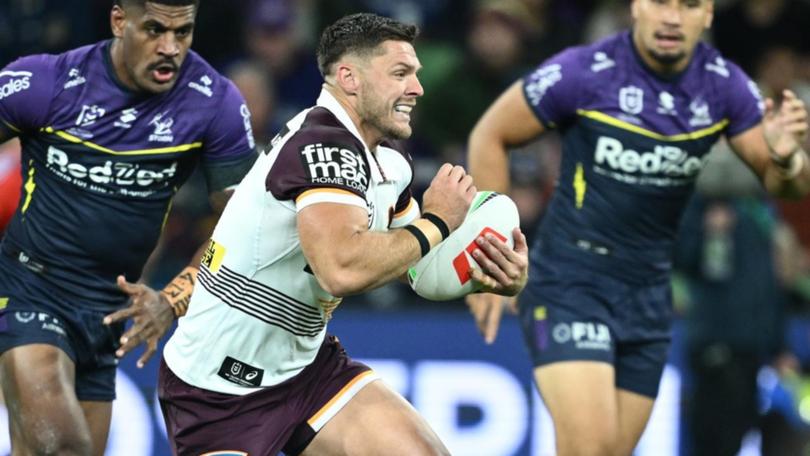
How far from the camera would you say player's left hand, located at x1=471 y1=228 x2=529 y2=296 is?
6043 millimetres

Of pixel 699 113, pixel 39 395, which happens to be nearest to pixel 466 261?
pixel 39 395

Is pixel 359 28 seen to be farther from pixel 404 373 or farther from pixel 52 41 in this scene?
pixel 52 41

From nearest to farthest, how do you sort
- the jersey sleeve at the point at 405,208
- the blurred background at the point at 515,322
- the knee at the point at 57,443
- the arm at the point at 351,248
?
the arm at the point at 351,248 → the jersey sleeve at the point at 405,208 → the knee at the point at 57,443 → the blurred background at the point at 515,322

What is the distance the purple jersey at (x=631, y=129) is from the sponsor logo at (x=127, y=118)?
2.01 m

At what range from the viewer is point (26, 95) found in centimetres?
688

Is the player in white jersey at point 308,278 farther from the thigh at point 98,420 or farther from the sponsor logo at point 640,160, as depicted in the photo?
the sponsor logo at point 640,160

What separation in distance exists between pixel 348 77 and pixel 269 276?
0.84 metres

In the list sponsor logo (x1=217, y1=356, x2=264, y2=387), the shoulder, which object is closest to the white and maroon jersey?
sponsor logo (x1=217, y1=356, x2=264, y2=387)

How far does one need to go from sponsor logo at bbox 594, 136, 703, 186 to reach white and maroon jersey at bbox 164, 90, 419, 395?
1.58m

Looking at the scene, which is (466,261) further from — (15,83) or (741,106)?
(741,106)

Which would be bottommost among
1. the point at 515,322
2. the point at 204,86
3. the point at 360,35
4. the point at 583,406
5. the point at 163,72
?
the point at 515,322

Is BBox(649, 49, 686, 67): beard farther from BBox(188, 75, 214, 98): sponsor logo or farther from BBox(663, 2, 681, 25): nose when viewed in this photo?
BBox(188, 75, 214, 98): sponsor logo

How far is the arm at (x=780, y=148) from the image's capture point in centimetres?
745

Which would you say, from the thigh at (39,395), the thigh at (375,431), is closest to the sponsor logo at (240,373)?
the thigh at (375,431)
